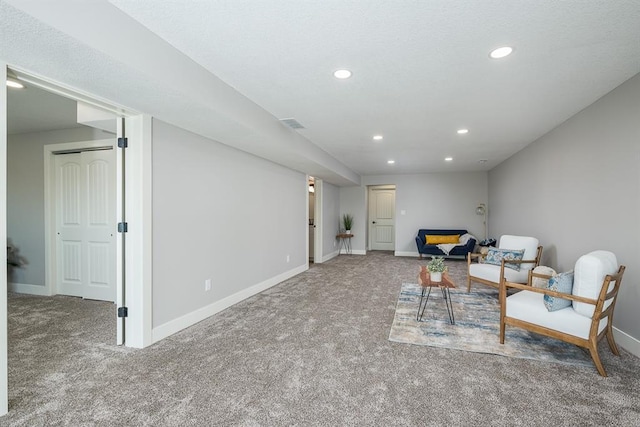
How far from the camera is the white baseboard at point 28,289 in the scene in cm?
443

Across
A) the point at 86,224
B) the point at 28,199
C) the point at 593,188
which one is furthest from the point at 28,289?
the point at 593,188

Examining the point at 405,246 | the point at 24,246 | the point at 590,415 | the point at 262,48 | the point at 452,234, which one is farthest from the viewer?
the point at 405,246

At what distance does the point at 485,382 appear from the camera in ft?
7.13

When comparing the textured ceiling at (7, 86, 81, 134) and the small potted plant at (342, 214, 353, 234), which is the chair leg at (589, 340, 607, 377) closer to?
the textured ceiling at (7, 86, 81, 134)

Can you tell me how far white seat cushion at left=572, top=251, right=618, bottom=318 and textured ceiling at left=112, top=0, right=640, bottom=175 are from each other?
152cm

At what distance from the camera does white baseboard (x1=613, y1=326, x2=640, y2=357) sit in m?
2.56

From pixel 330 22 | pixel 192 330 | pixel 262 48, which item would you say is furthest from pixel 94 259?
pixel 330 22

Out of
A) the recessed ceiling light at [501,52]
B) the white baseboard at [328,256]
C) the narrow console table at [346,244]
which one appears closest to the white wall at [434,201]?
the narrow console table at [346,244]

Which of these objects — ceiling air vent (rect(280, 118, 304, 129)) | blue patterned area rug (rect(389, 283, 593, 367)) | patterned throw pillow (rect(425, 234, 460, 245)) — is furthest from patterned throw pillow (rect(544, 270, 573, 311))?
patterned throw pillow (rect(425, 234, 460, 245))

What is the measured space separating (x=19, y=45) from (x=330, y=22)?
168 centimetres

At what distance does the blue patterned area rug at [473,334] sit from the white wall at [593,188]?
0.69m

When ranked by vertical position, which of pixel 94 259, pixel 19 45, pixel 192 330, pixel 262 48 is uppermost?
pixel 262 48

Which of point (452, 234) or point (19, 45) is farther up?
point (19, 45)

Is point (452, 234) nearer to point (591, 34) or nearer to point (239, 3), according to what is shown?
point (591, 34)
